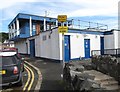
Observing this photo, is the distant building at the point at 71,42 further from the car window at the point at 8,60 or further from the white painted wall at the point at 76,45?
the car window at the point at 8,60

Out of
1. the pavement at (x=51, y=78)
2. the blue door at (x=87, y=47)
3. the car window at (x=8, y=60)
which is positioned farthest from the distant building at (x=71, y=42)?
the car window at (x=8, y=60)

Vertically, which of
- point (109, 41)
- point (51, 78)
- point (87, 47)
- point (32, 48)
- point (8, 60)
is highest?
point (109, 41)

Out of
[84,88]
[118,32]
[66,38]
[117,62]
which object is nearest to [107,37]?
[118,32]

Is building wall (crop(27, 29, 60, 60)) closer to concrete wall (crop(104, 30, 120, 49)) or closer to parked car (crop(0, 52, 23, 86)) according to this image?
concrete wall (crop(104, 30, 120, 49))

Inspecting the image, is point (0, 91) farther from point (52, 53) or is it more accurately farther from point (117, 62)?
point (52, 53)

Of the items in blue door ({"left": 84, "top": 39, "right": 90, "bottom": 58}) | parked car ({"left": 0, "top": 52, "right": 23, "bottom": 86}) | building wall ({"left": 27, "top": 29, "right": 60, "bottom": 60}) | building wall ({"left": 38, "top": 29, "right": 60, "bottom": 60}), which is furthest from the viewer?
blue door ({"left": 84, "top": 39, "right": 90, "bottom": 58})

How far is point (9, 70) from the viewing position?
10289mm

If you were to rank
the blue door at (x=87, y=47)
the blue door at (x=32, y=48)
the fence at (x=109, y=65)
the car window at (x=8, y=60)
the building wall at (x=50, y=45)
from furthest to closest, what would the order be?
the blue door at (x=32, y=48) → the blue door at (x=87, y=47) → the building wall at (x=50, y=45) → the fence at (x=109, y=65) → the car window at (x=8, y=60)

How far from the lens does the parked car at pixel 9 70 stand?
10148 millimetres

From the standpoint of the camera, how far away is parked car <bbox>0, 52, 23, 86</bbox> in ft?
33.3

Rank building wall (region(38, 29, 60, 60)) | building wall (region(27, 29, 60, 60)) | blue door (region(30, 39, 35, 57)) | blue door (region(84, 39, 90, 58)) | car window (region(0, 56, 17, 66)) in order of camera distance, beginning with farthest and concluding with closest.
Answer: blue door (region(30, 39, 35, 57))
blue door (region(84, 39, 90, 58))
building wall (region(27, 29, 60, 60))
building wall (region(38, 29, 60, 60))
car window (region(0, 56, 17, 66))

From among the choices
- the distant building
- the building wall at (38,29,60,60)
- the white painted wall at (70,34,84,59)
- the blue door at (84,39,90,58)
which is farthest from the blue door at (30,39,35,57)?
the white painted wall at (70,34,84,59)

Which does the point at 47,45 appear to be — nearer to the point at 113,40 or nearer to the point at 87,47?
the point at 87,47

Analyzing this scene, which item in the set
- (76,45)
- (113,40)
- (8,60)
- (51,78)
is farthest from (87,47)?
(8,60)
